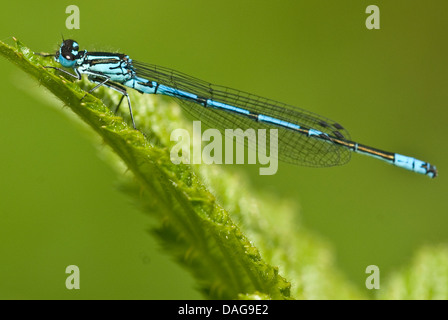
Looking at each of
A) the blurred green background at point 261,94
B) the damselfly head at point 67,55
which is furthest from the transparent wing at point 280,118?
the blurred green background at point 261,94

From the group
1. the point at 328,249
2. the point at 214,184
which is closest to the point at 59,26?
the point at 214,184

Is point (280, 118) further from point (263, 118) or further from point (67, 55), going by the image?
point (67, 55)

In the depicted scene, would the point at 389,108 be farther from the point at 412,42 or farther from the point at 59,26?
the point at 59,26

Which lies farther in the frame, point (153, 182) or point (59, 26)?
point (59, 26)

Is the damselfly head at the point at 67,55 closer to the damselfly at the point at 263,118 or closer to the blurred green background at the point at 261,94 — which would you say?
the damselfly at the point at 263,118

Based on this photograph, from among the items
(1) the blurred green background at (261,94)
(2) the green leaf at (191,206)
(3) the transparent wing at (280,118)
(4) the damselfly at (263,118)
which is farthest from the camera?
(1) the blurred green background at (261,94)

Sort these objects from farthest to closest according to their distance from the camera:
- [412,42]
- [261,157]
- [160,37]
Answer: [412,42] → [160,37] → [261,157]

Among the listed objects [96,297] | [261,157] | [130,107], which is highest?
[261,157]
